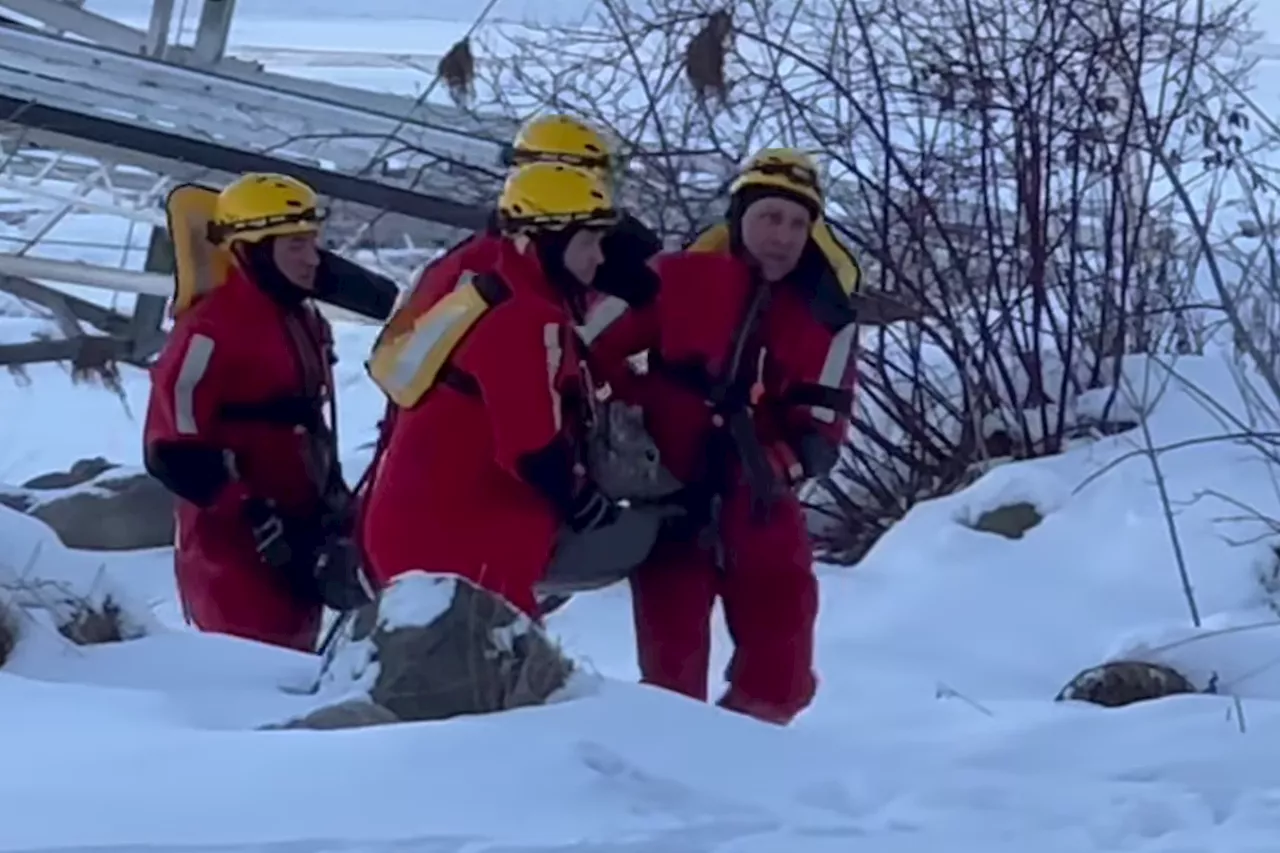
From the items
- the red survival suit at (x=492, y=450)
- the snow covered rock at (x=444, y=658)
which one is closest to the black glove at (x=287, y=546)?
the red survival suit at (x=492, y=450)

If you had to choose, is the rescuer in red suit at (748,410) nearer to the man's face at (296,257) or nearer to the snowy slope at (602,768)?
the snowy slope at (602,768)

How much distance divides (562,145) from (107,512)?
6.46m

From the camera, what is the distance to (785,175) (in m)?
5.34

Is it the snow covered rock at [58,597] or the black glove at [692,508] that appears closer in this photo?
the snow covered rock at [58,597]

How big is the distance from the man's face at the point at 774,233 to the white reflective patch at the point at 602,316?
32cm

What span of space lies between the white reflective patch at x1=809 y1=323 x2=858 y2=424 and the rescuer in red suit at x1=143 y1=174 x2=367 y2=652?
3.69ft

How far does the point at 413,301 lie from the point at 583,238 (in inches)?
15.6

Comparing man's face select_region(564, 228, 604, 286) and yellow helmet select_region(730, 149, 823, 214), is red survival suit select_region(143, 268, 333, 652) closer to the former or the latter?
man's face select_region(564, 228, 604, 286)

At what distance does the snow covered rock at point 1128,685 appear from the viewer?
573 centimetres

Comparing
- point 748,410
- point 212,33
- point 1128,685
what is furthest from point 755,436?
point 212,33

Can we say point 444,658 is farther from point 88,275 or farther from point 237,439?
point 88,275

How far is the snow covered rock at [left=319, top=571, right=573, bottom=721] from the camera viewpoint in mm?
3945

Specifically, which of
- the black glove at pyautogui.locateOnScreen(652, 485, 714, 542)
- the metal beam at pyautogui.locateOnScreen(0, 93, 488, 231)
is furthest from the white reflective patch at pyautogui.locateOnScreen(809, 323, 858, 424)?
the metal beam at pyautogui.locateOnScreen(0, 93, 488, 231)

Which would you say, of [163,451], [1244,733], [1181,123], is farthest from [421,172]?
[1244,733]
